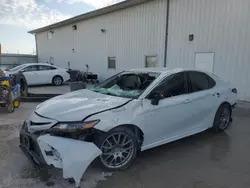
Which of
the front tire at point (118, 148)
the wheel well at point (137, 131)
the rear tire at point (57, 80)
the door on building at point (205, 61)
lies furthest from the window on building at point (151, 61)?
the front tire at point (118, 148)

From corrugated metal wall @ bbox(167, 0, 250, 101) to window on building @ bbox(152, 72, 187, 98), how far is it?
5169 mm

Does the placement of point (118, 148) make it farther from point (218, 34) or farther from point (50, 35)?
point (50, 35)

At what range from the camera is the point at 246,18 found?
727 centimetres

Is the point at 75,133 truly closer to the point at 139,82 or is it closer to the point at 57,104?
the point at 57,104

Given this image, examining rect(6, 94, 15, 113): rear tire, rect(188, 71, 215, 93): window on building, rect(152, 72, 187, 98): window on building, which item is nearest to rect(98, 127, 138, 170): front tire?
rect(152, 72, 187, 98): window on building

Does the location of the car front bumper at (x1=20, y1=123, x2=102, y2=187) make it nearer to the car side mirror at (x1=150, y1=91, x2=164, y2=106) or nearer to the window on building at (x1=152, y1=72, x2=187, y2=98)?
the car side mirror at (x1=150, y1=91, x2=164, y2=106)

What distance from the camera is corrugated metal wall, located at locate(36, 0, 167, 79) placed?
10281 mm

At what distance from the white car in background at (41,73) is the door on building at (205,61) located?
25.4 feet

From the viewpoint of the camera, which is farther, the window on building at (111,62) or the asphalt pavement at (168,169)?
the window on building at (111,62)

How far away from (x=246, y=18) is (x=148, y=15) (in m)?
4.72

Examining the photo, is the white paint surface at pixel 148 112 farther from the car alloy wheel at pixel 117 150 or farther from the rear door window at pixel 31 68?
the rear door window at pixel 31 68

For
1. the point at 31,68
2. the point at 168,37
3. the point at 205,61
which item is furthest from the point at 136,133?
the point at 31,68

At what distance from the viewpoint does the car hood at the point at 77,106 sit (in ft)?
8.63

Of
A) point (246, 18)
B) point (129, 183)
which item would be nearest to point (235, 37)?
point (246, 18)
